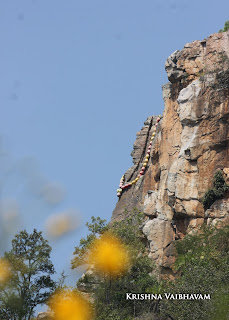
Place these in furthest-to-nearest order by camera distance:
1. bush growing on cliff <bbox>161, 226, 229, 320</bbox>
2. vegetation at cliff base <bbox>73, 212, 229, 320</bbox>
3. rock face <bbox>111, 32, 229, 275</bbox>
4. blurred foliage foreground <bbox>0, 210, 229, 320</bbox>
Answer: rock face <bbox>111, 32, 229, 275</bbox> → blurred foliage foreground <bbox>0, 210, 229, 320</bbox> → vegetation at cliff base <bbox>73, 212, 229, 320</bbox> → bush growing on cliff <bbox>161, 226, 229, 320</bbox>

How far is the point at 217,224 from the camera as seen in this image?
5203 cm

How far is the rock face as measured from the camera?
55.2 m

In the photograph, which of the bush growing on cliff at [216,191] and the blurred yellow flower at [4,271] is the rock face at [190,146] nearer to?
the bush growing on cliff at [216,191]

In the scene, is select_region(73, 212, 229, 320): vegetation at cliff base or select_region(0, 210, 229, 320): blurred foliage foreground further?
select_region(0, 210, 229, 320): blurred foliage foreground

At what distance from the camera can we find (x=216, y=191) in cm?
5350

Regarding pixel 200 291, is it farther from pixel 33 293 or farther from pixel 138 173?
pixel 138 173

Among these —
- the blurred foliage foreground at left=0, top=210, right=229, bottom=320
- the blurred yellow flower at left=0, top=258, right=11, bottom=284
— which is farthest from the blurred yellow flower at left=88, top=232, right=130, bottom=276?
the blurred yellow flower at left=0, top=258, right=11, bottom=284

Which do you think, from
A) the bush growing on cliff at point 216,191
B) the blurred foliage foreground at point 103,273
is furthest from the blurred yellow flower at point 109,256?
the bush growing on cliff at point 216,191

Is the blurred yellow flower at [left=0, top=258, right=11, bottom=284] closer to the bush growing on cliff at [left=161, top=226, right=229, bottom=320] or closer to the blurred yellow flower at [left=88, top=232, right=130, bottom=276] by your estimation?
the blurred yellow flower at [left=88, top=232, right=130, bottom=276]

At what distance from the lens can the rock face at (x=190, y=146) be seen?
55156 mm

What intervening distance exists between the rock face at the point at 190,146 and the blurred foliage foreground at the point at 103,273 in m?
2.01

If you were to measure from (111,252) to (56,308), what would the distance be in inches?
216

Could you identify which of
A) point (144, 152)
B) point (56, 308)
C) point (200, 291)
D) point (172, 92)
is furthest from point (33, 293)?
point (144, 152)

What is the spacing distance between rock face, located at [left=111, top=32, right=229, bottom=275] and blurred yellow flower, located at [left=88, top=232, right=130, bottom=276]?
13.5ft
